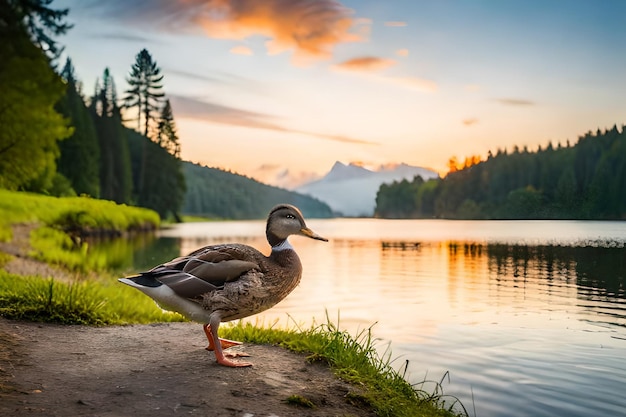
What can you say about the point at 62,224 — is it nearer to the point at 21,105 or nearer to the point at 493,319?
the point at 21,105

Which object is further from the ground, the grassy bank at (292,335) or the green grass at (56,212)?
the green grass at (56,212)

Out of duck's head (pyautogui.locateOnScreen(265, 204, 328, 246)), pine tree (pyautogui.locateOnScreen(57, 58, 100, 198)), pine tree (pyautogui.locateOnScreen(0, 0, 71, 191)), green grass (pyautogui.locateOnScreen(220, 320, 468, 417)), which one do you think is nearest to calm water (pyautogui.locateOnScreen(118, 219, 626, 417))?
green grass (pyautogui.locateOnScreen(220, 320, 468, 417))

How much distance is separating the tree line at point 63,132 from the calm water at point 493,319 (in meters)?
8.98

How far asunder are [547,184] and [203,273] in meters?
153

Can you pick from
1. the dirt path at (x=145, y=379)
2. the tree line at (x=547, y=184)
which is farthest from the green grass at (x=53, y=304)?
the tree line at (x=547, y=184)

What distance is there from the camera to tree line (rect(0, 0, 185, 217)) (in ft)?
101

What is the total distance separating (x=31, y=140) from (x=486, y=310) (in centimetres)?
2556

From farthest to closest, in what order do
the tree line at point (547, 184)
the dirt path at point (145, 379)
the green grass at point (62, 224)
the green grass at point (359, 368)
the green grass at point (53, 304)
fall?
the tree line at point (547, 184), the green grass at point (62, 224), the green grass at point (53, 304), the green grass at point (359, 368), the dirt path at point (145, 379)

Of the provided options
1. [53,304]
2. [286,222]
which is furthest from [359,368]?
[53,304]

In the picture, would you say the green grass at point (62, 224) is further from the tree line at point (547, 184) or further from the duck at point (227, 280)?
the tree line at point (547, 184)

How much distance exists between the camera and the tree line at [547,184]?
129125 millimetres

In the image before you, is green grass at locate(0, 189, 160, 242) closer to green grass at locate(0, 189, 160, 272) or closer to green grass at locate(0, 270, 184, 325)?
green grass at locate(0, 189, 160, 272)

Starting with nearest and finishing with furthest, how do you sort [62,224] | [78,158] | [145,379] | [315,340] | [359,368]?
[145,379]
[359,368]
[315,340]
[62,224]
[78,158]

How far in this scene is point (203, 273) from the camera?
6.58 meters
